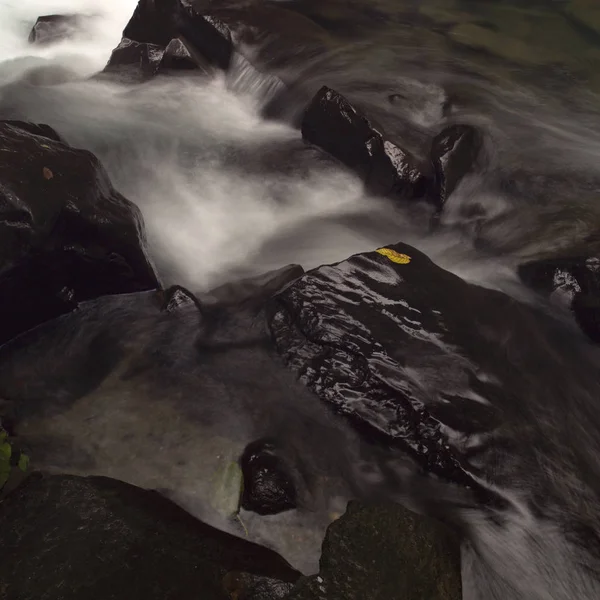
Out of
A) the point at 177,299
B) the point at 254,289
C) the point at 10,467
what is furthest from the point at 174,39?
the point at 10,467

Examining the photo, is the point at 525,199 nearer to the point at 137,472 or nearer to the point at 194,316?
the point at 194,316

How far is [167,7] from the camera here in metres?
9.48

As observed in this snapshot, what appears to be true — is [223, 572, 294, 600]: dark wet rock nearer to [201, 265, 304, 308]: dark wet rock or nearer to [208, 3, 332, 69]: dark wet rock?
[201, 265, 304, 308]: dark wet rock

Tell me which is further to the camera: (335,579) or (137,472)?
(137,472)

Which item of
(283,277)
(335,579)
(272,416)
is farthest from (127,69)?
(335,579)

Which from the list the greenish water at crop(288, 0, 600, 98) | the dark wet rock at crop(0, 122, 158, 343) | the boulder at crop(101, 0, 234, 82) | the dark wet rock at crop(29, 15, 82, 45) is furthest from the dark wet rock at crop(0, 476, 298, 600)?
the dark wet rock at crop(29, 15, 82, 45)

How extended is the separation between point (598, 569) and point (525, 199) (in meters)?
4.42

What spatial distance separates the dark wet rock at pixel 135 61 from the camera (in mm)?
9180

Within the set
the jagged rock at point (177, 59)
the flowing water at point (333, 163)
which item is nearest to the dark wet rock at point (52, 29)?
the flowing water at point (333, 163)

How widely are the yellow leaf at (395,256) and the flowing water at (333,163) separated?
0.92 meters

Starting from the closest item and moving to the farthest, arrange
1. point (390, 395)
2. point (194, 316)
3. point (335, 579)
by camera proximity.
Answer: point (335, 579), point (390, 395), point (194, 316)

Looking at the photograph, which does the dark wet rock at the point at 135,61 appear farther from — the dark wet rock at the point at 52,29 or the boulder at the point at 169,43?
the dark wet rock at the point at 52,29

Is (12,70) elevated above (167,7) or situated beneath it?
situated beneath

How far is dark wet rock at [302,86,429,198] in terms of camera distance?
6.67 metres
